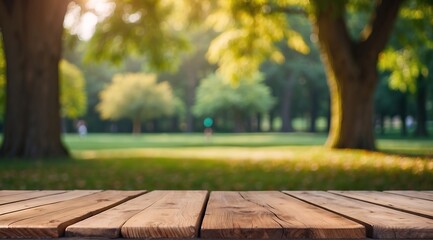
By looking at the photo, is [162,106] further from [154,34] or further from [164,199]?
[164,199]

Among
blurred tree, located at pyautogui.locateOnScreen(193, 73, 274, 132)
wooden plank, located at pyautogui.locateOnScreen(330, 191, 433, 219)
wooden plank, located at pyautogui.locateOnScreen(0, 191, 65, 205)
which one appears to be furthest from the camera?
blurred tree, located at pyautogui.locateOnScreen(193, 73, 274, 132)

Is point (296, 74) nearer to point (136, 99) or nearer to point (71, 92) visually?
point (136, 99)

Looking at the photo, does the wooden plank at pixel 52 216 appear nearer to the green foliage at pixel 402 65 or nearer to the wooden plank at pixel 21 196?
the wooden plank at pixel 21 196

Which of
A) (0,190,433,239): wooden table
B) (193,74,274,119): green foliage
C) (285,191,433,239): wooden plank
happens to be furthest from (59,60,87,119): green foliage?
(285,191,433,239): wooden plank

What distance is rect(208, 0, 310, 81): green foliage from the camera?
21.3m

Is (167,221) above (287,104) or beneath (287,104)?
beneath

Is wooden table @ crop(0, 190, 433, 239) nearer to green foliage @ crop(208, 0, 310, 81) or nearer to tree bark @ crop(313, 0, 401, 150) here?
tree bark @ crop(313, 0, 401, 150)

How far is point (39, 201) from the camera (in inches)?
120

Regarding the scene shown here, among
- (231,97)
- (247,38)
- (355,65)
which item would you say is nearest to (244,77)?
(247,38)

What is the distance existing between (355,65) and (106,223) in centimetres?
1774

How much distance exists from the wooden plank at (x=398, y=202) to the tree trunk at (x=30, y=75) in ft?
44.4

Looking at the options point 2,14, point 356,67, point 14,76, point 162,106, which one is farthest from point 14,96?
point 162,106

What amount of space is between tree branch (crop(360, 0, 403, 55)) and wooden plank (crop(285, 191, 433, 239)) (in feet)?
55.3

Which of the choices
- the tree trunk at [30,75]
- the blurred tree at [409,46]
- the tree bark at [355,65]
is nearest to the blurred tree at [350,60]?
the tree bark at [355,65]
